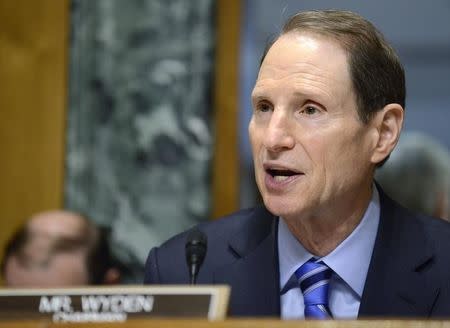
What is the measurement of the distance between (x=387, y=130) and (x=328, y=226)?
321 millimetres

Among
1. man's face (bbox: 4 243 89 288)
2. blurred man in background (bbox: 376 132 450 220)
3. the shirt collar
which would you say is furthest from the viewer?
blurred man in background (bbox: 376 132 450 220)

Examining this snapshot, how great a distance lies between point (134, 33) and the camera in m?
4.87

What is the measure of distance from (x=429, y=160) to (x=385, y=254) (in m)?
2.13

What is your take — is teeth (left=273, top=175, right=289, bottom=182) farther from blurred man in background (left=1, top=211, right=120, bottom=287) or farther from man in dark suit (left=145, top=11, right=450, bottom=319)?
blurred man in background (left=1, top=211, right=120, bottom=287)

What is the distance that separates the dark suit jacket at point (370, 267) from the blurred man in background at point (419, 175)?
1.83 metres

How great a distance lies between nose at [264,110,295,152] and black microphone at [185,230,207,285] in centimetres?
30

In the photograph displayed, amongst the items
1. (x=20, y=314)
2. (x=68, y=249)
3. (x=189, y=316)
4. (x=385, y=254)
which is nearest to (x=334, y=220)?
(x=385, y=254)

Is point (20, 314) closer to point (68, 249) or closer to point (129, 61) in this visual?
point (68, 249)

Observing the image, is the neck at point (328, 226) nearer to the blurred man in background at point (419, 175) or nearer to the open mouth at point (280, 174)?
the open mouth at point (280, 174)

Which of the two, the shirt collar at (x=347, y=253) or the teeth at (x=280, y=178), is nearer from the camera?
the teeth at (x=280, y=178)

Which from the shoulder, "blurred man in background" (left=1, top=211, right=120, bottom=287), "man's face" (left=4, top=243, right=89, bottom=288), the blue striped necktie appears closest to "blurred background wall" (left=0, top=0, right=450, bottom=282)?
"blurred man in background" (left=1, top=211, right=120, bottom=287)

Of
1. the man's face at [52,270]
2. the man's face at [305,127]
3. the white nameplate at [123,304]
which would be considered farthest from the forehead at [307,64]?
the man's face at [52,270]

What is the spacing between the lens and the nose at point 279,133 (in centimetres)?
261

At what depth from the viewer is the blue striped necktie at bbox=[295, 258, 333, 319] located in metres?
2.68
